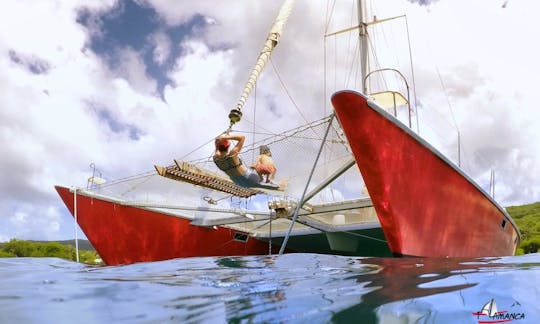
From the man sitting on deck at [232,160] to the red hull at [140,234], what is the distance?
5467mm

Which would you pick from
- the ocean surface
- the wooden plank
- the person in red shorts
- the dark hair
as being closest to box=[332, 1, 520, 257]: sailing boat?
the person in red shorts

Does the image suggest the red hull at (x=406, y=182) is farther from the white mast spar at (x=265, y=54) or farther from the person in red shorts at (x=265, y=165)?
the person in red shorts at (x=265, y=165)

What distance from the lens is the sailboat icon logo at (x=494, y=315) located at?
2.78 metres

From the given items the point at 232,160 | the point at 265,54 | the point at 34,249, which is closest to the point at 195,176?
the point at 232,160

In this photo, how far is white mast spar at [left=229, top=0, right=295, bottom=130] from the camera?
27.0ft

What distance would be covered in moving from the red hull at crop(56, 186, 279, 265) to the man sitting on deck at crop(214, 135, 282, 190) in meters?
5.47

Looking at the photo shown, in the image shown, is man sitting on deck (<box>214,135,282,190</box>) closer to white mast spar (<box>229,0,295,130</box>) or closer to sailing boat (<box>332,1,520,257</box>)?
white mast spar (<box>229,0,295,130</box>)

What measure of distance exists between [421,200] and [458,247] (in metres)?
1.63

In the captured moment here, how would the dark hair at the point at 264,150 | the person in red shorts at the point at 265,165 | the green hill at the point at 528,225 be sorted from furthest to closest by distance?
the green hill at the point at 528,225
the dark hair at the point at 264,150
the person in red shorts at the point at 265,165

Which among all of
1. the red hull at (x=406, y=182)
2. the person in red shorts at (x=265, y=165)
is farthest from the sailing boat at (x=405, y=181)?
the person in red shorts at (x=265, y=165)

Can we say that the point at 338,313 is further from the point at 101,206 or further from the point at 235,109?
the point at 101,206

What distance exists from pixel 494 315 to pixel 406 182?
18.3 ft

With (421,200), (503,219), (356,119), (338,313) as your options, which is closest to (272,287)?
(338,313)

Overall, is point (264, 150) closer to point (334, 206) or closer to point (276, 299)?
point (334, 206)
